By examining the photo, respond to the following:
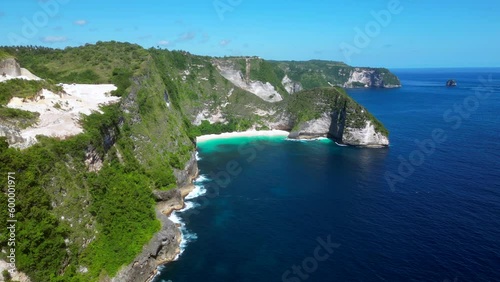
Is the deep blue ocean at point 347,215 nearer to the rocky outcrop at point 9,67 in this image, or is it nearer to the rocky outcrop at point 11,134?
the rocky outcrop at point 11,134

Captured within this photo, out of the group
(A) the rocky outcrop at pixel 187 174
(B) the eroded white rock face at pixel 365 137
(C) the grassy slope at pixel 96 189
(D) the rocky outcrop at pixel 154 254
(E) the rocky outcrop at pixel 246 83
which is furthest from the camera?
(E) the rocky outcrop at pixel 246 83

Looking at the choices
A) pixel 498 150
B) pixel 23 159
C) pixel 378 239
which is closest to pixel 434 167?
pixel 498 150

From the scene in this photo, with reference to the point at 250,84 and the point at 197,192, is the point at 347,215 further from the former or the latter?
the point at 250,84

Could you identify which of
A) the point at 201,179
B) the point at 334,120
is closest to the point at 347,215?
the point at 201,179

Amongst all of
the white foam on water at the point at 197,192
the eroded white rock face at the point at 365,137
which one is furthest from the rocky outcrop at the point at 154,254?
the eroded white rock face at the point at 365,137

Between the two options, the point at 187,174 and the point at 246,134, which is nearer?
the point at 187,174

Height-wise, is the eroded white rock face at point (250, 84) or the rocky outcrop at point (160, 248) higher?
the eroded white rock face at point (250, 84)
